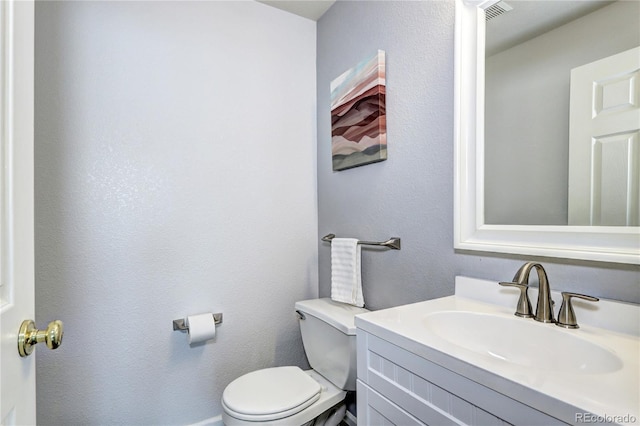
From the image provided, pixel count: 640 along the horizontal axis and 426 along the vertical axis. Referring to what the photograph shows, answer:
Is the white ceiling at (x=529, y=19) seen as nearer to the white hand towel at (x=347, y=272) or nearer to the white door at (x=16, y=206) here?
the white hand towel at (x=347, y=272)

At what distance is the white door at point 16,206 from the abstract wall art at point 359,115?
1164mm

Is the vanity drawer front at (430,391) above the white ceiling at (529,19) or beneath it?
beneath

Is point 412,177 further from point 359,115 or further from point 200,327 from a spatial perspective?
point 200,327

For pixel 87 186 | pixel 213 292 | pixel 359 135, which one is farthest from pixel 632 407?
pixel 87 186

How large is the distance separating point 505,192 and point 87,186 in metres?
1.64

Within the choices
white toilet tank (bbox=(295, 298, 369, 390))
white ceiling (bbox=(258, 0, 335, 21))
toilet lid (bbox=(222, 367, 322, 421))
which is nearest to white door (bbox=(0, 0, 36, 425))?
toilet lid (bbox=(222, 367, 322, 421))

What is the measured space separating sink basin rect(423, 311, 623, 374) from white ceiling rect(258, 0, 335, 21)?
1.71 meters

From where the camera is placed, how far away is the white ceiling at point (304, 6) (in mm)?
1778

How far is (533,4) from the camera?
100 cm

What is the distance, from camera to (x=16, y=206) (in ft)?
2.00

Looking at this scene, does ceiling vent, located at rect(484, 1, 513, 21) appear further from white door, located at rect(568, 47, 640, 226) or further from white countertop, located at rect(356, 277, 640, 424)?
white countertop, located at rect(356, 277, 640, 424)

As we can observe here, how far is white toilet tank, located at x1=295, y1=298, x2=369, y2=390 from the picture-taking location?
51.9 inches

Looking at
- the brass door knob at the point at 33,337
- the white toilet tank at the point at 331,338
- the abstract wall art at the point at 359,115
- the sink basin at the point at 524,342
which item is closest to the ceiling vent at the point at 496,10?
the abstract wall art at the point at 359,115

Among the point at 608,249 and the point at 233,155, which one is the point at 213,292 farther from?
the point at 608,249
